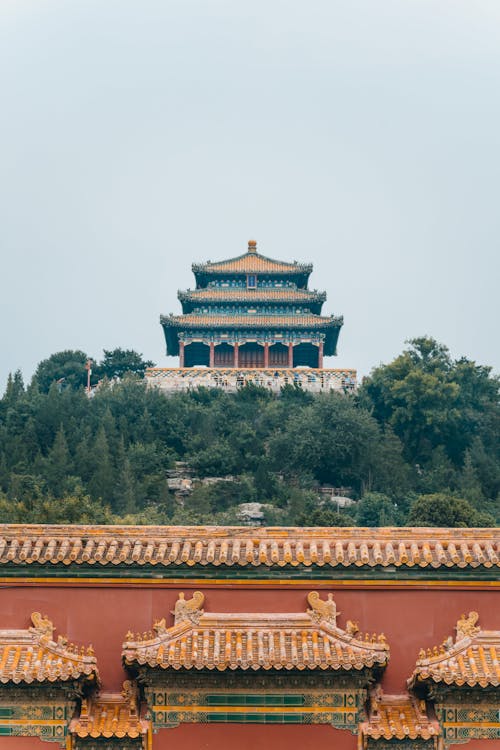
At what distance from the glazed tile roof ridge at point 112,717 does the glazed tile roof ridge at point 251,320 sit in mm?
51300

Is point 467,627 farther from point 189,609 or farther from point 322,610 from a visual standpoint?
point 189,609

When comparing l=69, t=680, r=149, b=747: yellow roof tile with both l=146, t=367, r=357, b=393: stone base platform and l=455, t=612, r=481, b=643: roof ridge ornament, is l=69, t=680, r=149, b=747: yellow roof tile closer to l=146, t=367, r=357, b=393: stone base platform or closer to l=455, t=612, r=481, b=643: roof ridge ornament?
l=455, t=612, r=481, b=643: roof ridge ornament

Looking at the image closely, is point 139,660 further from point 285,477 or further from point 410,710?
point 285,477

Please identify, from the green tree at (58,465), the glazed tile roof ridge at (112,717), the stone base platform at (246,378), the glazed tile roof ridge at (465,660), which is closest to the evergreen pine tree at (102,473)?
the green tree at (58,465)

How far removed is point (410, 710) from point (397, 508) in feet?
118

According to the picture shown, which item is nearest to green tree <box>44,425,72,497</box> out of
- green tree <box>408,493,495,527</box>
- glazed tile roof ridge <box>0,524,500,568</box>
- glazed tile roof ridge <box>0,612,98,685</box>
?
green tree <box>408,493,495,527</box>

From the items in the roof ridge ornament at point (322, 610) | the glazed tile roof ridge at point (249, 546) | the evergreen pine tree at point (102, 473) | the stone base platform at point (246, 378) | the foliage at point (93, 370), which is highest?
the foliage at point (93, 370)

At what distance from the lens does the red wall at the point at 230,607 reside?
62.2 feet

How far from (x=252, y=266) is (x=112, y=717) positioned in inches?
2258

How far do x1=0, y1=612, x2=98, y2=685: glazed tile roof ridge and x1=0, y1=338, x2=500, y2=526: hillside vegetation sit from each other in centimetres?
3076

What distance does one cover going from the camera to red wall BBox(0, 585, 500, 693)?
1897 cm

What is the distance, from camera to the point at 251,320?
70438 millimetres

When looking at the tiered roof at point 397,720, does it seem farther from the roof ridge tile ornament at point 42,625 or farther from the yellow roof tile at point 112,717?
the roof ridge tile ornament at point 42,625

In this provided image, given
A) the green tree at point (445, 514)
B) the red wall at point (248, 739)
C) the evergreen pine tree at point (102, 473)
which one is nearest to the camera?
the red wall at point (248, 739)
